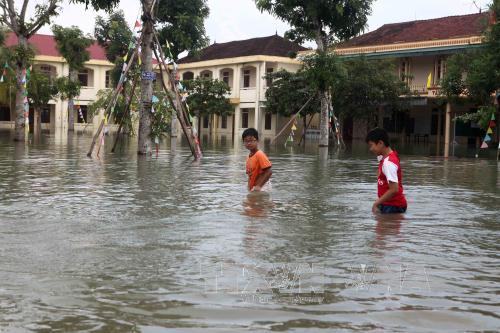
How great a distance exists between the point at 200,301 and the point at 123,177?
962 centimetres

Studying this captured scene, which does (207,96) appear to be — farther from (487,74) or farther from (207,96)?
(487,74)

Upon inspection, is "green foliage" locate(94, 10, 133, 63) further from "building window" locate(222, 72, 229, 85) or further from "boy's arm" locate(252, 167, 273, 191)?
"boy's arm" locate(252, 167, 273, 191)

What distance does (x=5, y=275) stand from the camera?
5391 millimetres

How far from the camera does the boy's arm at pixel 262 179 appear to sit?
11.0m

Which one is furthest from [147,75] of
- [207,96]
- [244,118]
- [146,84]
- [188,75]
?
[188,75]

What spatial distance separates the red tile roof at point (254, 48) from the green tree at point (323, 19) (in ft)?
75.2

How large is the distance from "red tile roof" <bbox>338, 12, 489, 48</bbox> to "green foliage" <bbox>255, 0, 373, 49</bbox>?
10430 mm

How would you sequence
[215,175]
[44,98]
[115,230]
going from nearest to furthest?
[115,230], [215,175], [44,98]

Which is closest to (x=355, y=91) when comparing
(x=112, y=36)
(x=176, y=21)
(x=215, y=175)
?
(x=176, y=21)

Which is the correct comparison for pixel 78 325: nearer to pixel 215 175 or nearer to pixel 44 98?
pixel 215 175

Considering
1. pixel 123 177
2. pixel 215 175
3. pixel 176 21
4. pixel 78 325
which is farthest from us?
pixel 176 21

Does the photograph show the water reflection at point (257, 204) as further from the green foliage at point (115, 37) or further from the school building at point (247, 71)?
the school building at point (247, 71)

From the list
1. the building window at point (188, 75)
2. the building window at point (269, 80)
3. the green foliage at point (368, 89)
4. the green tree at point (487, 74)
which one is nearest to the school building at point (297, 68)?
the building window at point (188, 75)

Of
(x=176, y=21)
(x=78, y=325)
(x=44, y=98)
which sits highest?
(x=176, y=21)
